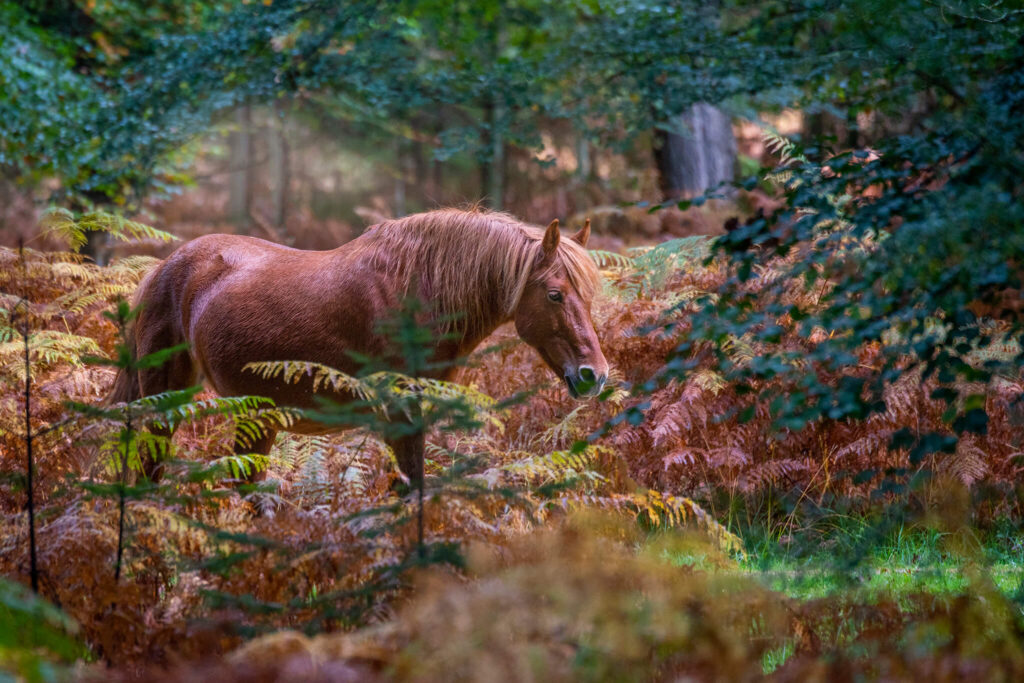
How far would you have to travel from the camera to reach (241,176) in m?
24.7

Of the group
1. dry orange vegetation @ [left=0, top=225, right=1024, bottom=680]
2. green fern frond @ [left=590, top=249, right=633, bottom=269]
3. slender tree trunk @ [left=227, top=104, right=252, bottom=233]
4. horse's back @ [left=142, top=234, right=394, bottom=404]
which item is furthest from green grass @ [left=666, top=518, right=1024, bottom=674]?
slender tree trunk @ [left=227, top=104, right=252, bottom=233]

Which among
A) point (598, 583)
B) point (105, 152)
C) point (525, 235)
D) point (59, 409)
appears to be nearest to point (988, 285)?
point (598, 583)

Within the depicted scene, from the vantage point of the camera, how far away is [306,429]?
18.5 feet

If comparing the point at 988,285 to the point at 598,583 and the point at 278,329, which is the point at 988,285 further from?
the point at 278,329

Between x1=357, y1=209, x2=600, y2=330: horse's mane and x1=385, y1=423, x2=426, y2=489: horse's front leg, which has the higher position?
x1=357, y1=209, x2=600, y2=330: horse's mane

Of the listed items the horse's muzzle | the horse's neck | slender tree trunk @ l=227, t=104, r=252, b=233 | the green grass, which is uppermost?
the horse's neck

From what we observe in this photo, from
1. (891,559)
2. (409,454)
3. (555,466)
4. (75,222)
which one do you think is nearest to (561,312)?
(555,466)

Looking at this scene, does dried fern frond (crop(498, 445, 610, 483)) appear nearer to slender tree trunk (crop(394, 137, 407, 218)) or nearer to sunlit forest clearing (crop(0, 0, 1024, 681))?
sunlit forest clearing (crop(0, 0, 1024, 681))

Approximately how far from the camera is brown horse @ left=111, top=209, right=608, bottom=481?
5004 millimetres

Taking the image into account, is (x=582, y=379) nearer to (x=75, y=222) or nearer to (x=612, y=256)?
(x=612, y=256)

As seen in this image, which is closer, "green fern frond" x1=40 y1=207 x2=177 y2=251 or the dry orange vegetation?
the dry orange vegetation

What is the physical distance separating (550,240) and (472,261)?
0.50m

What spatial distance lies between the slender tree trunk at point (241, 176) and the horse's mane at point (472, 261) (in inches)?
601

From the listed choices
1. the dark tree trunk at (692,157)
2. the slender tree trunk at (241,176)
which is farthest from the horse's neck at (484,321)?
the slender tree trunk at (241,176)
